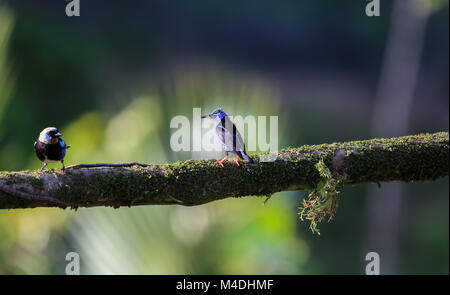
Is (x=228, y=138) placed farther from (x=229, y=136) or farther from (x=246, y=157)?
(x=246, y=157)

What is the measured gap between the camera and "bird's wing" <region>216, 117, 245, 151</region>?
4.39 meters

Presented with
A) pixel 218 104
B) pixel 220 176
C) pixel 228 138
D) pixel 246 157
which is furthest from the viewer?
pixel 218 104

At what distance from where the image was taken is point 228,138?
14.7ft

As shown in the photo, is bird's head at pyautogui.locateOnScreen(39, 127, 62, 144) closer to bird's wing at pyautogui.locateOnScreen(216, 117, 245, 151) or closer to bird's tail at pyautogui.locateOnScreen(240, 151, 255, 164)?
bird's wing at pyautogui.locateOnScreen(216, 117, 245, 151)

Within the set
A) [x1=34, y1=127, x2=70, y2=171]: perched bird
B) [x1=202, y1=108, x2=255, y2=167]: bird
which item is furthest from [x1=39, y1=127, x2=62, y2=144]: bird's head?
[x1=202, y1=108, x2=255, y2=167]: bird

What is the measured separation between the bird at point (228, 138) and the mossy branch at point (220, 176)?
0.08 m

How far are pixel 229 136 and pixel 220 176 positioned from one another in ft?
1.30

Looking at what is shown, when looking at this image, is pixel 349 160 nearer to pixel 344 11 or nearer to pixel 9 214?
pixel 9 214

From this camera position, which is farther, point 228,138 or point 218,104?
point 218,104

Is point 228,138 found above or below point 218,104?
below

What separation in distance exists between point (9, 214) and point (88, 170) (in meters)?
2.83

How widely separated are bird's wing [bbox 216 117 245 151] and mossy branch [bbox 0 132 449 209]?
0.14m

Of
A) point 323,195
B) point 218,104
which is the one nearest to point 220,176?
point 323,195
